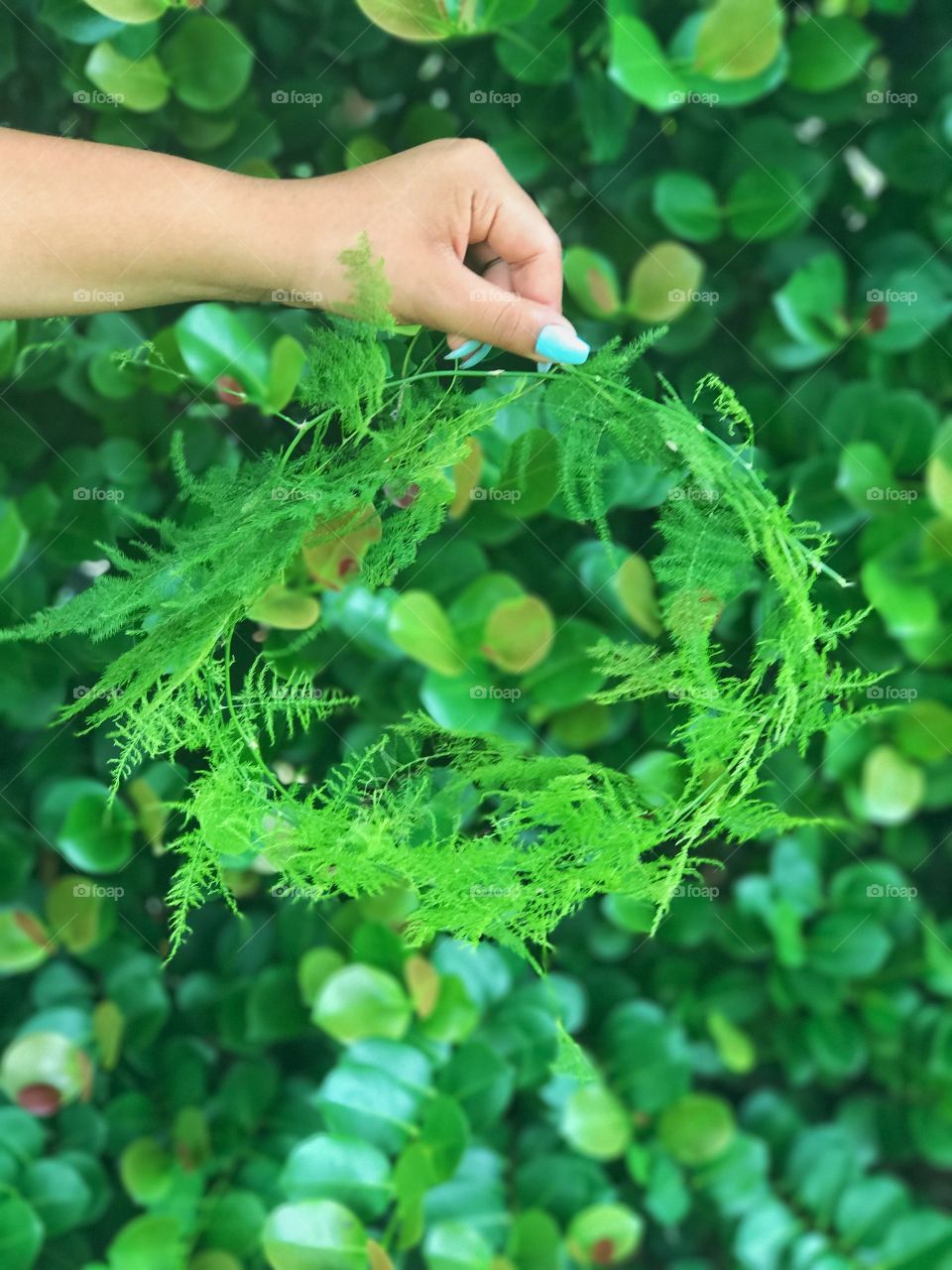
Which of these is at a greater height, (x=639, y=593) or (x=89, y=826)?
(x=639, y=593)

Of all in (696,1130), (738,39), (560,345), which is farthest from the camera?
(696,1130)

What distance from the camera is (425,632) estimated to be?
1.77 ft

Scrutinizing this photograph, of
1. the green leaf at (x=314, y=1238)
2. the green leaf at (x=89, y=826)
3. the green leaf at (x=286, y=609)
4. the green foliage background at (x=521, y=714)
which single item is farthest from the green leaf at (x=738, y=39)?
the green leaf at (x=314, y=1238)

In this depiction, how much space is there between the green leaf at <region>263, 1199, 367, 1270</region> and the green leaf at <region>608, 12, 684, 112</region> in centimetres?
58

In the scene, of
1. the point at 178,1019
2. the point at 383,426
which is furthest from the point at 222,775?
the point at 178,1019

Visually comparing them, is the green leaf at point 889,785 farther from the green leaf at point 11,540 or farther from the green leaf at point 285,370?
the green leaf at point 11,540

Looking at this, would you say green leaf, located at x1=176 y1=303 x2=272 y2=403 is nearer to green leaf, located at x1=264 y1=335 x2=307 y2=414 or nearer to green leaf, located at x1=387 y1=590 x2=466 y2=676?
green leaf, located at x1=264 y1=335 x2=307 y2=414

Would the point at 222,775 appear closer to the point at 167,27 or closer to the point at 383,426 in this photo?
the point at 383,426

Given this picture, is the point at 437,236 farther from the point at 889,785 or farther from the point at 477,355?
the point at 889,785

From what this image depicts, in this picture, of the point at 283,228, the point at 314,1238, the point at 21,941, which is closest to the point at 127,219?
the point at 283,228

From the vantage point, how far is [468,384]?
18.7 inches

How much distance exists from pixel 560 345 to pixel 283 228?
0.13 meters

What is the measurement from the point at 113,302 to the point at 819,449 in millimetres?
370

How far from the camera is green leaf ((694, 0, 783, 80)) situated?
52 centimetres
